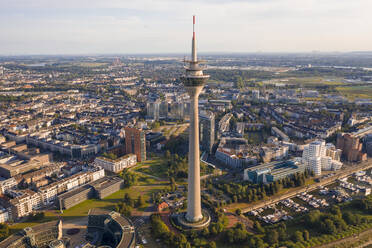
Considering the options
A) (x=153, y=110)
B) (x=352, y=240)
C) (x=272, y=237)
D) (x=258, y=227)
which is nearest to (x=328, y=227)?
(x=352, y=240)

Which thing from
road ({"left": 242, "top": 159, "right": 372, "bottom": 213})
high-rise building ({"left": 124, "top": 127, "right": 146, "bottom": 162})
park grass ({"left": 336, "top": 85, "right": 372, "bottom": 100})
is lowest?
road ({"left": 242, "top": 159, "right": 372, "bottom": 213})

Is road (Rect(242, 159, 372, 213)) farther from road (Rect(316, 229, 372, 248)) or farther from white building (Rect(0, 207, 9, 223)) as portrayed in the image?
white building (Rect(0, 207, 9, 223))

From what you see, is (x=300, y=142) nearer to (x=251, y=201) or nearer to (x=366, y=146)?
(x=366, y=146)

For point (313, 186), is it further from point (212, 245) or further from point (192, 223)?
point (212, 245)

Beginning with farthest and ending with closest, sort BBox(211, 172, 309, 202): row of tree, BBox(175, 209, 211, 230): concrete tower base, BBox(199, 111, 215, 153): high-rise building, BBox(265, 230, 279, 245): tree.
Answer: BBox(199, 111, 215, 153): high-rise building
BBox(211, 172, 309, 202): row of tree
BBox(175, 209, 211, 230): concrete tower base
BBox(265, 230, 279, 245): tree

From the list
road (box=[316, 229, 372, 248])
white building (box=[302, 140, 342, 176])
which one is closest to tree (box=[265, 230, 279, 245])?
road (box=[316, 229, 372, 248])

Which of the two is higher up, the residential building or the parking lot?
the residential building
